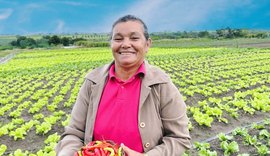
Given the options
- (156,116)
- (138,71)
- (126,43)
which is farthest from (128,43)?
(156,116)

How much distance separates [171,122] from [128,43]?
0.59m

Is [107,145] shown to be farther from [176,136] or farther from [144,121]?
[176,136]

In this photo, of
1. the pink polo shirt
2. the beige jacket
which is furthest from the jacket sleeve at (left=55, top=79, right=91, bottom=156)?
the pink polo shirt

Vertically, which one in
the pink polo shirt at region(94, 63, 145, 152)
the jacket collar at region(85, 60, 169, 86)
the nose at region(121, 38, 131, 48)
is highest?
the nose at region(121, 38, 131, 48)

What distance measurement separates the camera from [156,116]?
2.45 m

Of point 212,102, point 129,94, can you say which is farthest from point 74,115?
point 212,102

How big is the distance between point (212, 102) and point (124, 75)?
7.29m

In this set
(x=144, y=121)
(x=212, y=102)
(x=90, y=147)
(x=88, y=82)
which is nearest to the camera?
(x=90, y=147)

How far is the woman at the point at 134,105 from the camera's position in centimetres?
243

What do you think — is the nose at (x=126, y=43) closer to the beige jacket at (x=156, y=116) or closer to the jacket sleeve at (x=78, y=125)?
the beige jacket at (x=156, y=116)

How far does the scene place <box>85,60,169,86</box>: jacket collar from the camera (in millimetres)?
2455

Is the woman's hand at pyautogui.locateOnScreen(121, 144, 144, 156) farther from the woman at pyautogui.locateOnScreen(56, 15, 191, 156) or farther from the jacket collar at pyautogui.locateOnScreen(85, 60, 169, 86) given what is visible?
the jacket collar at pyautogui.locateOnScreen(85, 60, 169, 86)

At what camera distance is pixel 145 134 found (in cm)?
242

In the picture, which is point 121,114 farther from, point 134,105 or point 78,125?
point 78,125
